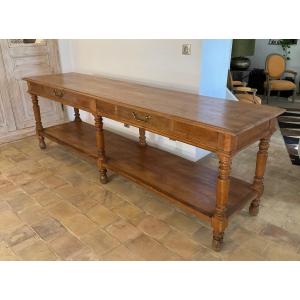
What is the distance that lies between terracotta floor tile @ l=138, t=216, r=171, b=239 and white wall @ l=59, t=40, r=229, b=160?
0.97 meters

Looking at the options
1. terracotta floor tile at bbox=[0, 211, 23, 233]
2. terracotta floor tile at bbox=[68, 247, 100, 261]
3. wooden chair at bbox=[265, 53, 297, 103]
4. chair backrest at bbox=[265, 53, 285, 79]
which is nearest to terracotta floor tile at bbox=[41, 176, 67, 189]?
terracotta floor tile at bbox=[0, 211, 23, 233]

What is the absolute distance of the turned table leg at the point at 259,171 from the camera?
2010 mm

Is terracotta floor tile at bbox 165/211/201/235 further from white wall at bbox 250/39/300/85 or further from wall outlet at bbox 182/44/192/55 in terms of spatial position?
white wall at bbox 250/39/300/85

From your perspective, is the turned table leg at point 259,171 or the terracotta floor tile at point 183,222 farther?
A: the terracotta floor tile at point 183,222

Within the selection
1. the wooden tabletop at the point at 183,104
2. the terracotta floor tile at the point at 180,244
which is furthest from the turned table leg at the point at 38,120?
the terracotta floor tile at the point at 180,244

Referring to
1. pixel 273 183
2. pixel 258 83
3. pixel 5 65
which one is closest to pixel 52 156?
pixel 5 65

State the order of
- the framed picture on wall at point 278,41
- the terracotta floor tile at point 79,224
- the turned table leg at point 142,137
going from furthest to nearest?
1. the framed picture on wall at point 278,41
2. the turned table leg at point 142,137
3. the terracotta floor tile at point 79,224

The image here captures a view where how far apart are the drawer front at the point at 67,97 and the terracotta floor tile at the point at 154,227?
99 centimetres

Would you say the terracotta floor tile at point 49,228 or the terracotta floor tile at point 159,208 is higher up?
the terracotta floor tile at point 49,228

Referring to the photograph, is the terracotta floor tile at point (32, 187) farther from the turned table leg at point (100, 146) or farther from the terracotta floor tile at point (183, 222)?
the terracotta floor tile at point (183, 222)

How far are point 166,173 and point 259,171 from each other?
0.71 metres

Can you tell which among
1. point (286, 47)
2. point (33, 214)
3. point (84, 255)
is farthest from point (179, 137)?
point (286, 47)

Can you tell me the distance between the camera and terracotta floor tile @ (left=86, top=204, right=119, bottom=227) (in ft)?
7.36

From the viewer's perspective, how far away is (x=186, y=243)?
2.01 metres
